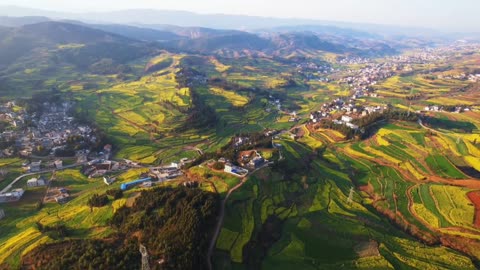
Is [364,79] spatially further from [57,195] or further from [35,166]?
[57,195]

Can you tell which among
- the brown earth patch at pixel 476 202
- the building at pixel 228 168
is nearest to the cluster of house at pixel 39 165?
the building at pixel 228 168

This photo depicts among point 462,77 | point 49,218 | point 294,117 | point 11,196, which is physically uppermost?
point 462,77

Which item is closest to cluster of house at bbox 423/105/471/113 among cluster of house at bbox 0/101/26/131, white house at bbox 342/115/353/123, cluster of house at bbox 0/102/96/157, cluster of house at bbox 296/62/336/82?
white house at bbox 342/115/353/123

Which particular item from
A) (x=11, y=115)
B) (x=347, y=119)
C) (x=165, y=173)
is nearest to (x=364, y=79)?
(x=347, y=119)

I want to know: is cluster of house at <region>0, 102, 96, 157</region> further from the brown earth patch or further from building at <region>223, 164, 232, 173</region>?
the brown earth patch

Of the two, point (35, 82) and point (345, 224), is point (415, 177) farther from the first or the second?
point (35, 82)

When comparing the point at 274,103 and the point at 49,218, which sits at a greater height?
the point at 49,218

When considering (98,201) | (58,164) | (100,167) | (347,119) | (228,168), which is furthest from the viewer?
(347,119)

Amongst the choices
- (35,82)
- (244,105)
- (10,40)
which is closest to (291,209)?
(244,105)

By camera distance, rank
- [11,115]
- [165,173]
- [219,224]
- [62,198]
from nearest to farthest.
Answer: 1. [219,224]
2. [62,198]
3. [165,173]
4. [11,115]

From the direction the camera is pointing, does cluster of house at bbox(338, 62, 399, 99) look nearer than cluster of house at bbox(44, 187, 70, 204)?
No

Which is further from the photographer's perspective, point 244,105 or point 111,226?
point 244,105
